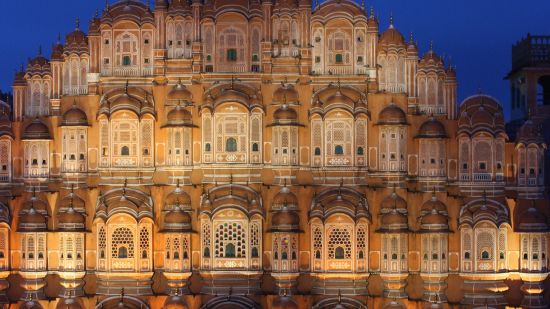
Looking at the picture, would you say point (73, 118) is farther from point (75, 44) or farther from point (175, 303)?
point (175, 303)

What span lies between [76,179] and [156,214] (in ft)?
10.8

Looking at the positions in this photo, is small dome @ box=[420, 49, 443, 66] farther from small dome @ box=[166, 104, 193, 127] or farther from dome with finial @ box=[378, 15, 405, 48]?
small dome @ box=[166, 104, 193, 127]

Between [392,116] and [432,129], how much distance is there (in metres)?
1.55

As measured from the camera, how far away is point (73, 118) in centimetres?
3369

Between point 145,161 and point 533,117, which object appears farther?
point 533,117

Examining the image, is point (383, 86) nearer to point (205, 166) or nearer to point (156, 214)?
point (205, 166)

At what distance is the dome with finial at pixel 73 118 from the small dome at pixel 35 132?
841 millimetres

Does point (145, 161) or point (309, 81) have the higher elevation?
point (309, 81)

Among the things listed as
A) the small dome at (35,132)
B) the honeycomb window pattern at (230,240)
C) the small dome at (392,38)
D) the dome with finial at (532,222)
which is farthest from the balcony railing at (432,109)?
the small dome at (35,132)

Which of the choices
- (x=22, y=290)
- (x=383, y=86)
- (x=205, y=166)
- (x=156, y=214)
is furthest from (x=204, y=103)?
(x=22, y=290)

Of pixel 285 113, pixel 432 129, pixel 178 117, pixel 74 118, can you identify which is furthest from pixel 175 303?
pixel 432 129

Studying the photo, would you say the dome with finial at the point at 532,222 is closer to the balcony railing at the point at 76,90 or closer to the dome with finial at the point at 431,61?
the dome with finial at the point at 431,61

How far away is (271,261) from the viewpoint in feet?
109

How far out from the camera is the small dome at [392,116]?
33153 mm
